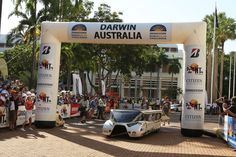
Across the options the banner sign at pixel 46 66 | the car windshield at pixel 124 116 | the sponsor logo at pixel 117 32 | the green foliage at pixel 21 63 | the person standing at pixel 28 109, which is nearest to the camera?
the car windshield at pixel 124 116

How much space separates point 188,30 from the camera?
19.3 m

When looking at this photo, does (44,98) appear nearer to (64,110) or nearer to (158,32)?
(158,32)

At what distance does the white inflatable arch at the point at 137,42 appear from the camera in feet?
63.0

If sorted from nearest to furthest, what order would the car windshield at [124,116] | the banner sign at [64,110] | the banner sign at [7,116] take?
the car windshield at [124,116] → the banner sign at [7,116] → the banner sign at [64,110]

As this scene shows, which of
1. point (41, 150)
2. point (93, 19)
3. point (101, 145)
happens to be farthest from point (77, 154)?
point (93, 19)

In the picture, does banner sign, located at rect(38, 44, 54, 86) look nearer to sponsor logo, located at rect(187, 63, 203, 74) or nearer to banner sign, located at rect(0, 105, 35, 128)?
banner sign, located at rect(0, 105, 35, 128)

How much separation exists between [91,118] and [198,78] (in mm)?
12877

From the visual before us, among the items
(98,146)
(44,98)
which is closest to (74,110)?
(44,98)

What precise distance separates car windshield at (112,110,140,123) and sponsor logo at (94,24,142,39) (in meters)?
3.81

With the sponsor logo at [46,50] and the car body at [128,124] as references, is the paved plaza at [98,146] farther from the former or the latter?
the sponsor logo at [46,50]

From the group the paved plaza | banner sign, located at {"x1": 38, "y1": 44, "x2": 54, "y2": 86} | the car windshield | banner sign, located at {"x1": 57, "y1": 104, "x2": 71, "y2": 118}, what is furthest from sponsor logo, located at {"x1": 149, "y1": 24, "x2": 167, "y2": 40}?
banner sign, located at {"x1": 57, "y1": 104, "x2": 71, "y2": 118}

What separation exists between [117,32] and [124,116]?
14.1 ft

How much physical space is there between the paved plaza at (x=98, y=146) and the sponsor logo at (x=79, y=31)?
4.84 metres

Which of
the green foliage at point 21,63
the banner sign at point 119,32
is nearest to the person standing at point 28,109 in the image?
the banner sign at point 119,32
